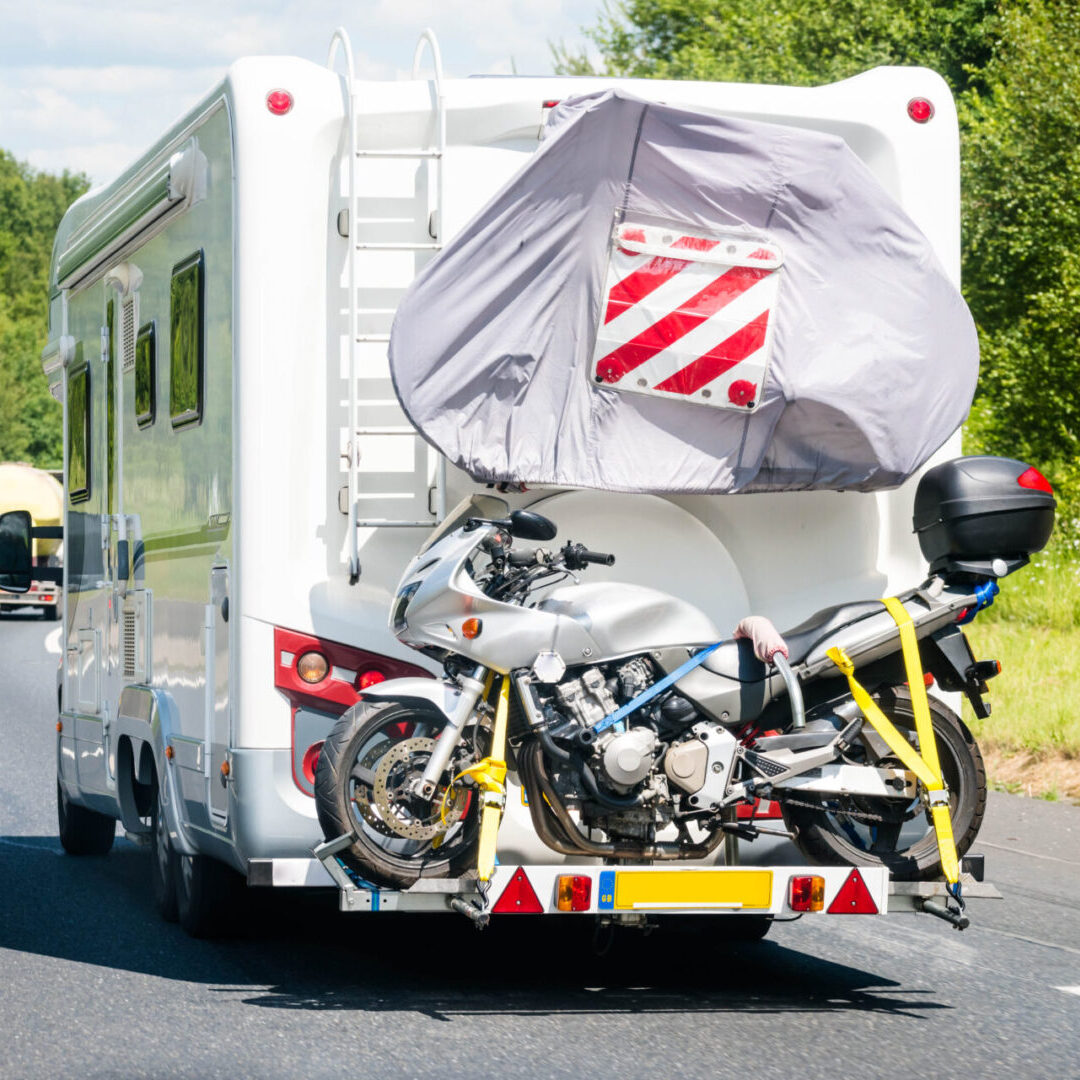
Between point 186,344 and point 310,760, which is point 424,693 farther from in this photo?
point 186,344

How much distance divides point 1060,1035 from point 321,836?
239cm

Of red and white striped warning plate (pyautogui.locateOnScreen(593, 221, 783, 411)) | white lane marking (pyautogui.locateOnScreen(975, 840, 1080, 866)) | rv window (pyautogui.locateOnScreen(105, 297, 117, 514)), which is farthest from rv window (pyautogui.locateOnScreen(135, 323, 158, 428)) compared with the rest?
white lane marking (pyautogui.locateOnScreen(975, 840, 1080, 866))

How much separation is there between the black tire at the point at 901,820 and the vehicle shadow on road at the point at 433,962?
547 millimetres

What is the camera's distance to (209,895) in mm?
7973

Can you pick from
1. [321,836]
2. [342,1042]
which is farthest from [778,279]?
[342,1042]

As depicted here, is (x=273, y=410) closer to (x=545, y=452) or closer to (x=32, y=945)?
(x=545, y=452)

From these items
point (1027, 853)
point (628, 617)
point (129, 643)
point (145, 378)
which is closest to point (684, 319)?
point (628, 617)

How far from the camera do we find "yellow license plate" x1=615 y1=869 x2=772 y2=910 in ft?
20.3

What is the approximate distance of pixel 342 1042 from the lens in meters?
6.11

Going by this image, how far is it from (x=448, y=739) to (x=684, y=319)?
1605 millimetres

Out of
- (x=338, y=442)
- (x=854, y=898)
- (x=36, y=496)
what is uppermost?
(x=36, y=496)

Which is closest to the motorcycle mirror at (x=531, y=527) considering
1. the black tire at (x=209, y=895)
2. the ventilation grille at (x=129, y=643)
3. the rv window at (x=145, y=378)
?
the black tire at (x=209, y=895)

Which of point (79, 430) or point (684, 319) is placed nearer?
point (684, 319)

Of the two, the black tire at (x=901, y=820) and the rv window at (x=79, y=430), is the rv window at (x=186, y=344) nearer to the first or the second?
the rv window at (x=79, y=430)
